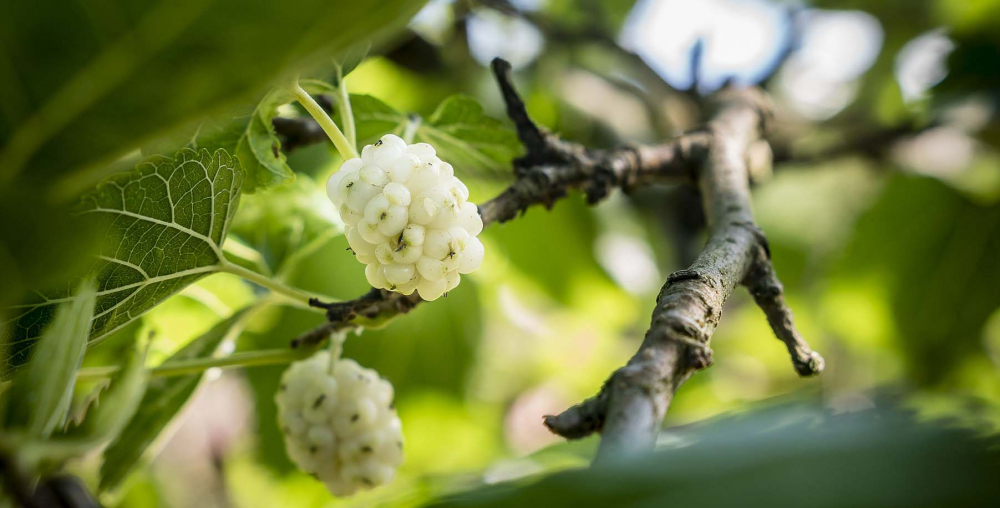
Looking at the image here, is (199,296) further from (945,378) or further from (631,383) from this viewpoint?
(945,378)

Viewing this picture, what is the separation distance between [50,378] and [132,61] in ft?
0.35

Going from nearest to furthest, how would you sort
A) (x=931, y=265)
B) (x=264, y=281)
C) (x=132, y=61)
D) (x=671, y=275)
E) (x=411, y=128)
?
(x=132, y=61) < (x=671, y=275) < (x=264, y=281) < (x=411, y=128) < (x=931, y=265)

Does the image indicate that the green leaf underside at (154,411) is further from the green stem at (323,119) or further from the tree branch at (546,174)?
the green stem at (323,119)

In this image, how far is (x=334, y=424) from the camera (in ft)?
1.75

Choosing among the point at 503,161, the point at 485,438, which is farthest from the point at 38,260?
the point at 485,438

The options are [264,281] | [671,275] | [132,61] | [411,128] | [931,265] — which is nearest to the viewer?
[132,61]

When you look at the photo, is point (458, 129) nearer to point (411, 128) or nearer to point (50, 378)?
point (411, 128)

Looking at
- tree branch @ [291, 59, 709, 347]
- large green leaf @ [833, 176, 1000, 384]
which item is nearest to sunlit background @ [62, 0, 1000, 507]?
large green leaf @ [833, 176, 1000, 384]

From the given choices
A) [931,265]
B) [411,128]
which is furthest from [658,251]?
[411,128]

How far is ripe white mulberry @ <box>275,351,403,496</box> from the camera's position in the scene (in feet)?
1.73

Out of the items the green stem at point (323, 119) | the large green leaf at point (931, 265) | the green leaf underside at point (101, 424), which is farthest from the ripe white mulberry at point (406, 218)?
the large green leaf at point (931, 265)

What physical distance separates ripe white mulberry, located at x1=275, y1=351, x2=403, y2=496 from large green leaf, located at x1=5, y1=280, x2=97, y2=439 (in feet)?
0.90

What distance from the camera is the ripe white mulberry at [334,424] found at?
526 mm

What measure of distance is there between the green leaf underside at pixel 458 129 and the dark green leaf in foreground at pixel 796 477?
0.34m
